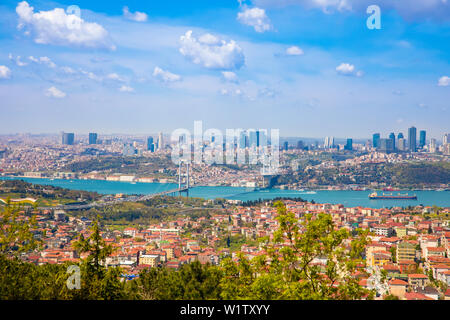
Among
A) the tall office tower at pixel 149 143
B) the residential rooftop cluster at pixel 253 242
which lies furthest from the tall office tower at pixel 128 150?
the residential rooftop cluster at pixel 253 242

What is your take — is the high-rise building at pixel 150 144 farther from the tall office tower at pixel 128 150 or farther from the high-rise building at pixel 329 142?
the high-rise building at pixel 329 142

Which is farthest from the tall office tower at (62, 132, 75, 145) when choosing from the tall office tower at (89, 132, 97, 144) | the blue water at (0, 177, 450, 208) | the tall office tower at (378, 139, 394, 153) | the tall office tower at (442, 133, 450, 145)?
the tall office tower at (442, 133, 450, 145)

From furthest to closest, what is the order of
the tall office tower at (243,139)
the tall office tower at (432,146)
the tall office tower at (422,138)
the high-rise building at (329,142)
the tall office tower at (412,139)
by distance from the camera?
the high-rise building at (329,142)
the tall office tower at (432,146)
the tall office tower at (422,138)
the tall office tower at (412,139)
the tall office tower at (243,139)

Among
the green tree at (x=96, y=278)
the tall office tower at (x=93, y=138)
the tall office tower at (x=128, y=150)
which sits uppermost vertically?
the tall office tower at (x=93, y=138)

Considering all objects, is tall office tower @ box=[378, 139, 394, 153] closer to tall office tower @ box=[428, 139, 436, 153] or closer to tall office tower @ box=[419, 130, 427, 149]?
tall office tower @ box=[419, 130, 427, 149]

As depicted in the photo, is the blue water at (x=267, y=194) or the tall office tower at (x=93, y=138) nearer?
the blue water at (x=267, y=194)
